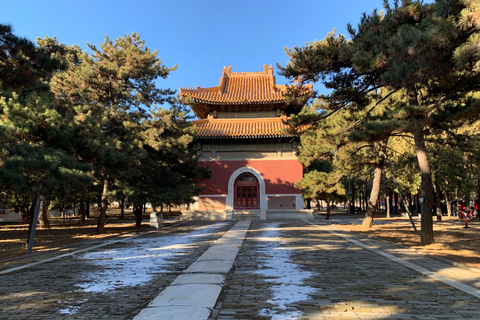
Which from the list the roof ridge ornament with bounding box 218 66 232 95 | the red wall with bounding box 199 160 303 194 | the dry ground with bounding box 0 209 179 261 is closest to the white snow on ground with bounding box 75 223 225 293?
the dry ground with bounding box 0 209 179 261

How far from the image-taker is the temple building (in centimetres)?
2711

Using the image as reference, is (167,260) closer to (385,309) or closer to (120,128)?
(385,309)

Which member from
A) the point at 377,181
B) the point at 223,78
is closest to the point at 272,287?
the point at 377,181

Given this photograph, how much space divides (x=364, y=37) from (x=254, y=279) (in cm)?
855

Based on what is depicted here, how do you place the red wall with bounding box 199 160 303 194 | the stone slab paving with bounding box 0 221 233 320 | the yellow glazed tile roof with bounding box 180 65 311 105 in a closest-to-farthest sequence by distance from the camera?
the stone slab paving with bounding box 0 221 233 320
the red wall with bounding box 199 160 303 194
the yellow glazed tile roof with bounding box 180 65 311 105

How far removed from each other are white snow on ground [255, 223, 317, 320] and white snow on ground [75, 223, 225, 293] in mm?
2207

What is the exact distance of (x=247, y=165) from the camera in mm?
27688

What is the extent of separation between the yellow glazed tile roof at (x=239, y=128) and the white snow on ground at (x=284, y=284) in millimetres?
17671

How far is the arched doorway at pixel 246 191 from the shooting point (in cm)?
2781

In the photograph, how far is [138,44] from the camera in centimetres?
1752

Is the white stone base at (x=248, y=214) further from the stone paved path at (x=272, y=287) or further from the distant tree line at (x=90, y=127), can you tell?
the stone paved path at (x=272, y=287)

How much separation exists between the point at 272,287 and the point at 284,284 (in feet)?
0.97

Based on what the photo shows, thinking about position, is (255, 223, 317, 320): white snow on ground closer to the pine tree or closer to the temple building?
the pine tree

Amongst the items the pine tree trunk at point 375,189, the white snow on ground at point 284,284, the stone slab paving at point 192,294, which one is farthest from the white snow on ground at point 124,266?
the pine tree trunk at point 375,189
